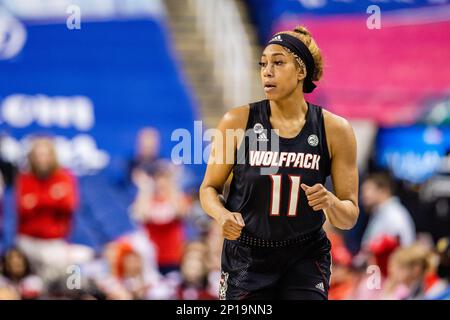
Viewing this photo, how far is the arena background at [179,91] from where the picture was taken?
30.3 ft

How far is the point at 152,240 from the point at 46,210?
1096 millimetres

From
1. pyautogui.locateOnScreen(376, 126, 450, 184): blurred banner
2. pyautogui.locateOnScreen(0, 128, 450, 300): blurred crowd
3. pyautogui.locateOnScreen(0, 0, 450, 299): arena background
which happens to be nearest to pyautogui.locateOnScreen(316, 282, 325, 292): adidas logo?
pyautogui.locateOnScreen(0, 128, 450, 300): blurred crowd

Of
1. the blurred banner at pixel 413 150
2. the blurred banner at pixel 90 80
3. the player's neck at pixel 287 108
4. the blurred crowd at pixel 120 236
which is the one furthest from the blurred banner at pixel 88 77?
the player's neck at pixel 287 108

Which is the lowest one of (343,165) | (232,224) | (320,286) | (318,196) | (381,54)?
(320,286)

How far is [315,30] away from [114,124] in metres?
2.40

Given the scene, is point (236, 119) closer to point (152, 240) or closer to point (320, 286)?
point (320, 286)

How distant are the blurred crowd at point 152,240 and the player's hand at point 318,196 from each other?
3.49 m

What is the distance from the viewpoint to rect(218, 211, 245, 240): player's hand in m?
4.00

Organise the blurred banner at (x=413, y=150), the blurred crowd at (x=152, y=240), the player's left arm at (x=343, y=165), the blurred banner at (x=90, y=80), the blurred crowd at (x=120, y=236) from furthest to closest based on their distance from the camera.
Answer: the blurred banner at (x=90, y=80) → the blurred banner at (x=413, y=150) → the blurred crowd at (x=120, y=236) → the blurred crowd at (x=152, y=240) → the player's left arm at (x=343, y=165)

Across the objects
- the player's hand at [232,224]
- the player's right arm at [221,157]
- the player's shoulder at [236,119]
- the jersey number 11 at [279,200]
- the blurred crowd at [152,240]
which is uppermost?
the player's shoulder at [236,119]

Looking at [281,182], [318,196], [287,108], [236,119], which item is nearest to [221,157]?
[236,119]

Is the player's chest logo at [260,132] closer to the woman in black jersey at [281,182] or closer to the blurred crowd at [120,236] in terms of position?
→ the woman in black jersey at [281,182]

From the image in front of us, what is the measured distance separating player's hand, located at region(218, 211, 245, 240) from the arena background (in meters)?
4.41

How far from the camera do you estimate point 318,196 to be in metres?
4.04
